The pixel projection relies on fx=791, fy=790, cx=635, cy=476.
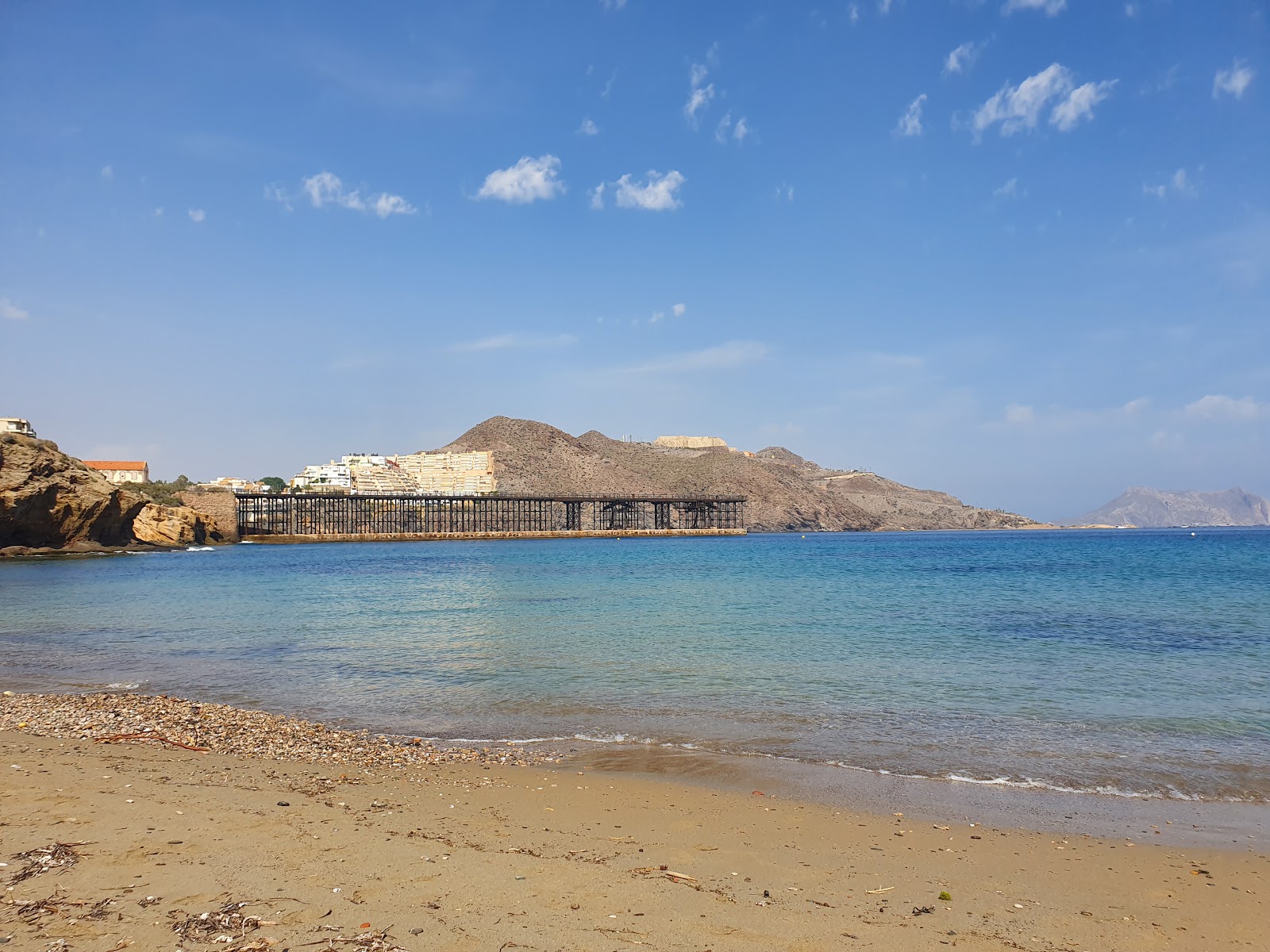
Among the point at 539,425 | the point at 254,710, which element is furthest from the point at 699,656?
the point at 539,425

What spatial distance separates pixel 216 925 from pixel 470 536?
342ft

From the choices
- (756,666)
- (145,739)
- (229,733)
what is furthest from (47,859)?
(756,666)

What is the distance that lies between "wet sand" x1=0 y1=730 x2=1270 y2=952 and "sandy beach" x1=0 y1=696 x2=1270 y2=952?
0.7 inches

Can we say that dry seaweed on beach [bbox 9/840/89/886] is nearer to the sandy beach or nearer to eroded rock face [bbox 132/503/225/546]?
the sandy beach

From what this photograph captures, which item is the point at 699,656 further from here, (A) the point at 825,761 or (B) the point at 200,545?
(B) the point at 200,545

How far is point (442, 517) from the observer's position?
115m

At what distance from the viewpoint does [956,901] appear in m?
4.31

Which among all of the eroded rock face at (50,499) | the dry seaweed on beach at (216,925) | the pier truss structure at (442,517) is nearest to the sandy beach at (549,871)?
the dry seaweed on beach at (216,925)

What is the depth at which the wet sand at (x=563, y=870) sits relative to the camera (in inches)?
146

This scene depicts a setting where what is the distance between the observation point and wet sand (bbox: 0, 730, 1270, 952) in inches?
146

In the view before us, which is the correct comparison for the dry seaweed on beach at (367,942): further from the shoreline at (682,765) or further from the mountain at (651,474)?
the mountain at (651,474)

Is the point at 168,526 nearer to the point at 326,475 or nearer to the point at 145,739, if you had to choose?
the point at 145,739

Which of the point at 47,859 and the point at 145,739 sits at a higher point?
the point at 47,859

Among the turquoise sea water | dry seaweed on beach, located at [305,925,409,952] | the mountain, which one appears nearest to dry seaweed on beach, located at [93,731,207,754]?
the turquoise sea water
